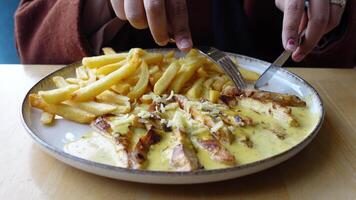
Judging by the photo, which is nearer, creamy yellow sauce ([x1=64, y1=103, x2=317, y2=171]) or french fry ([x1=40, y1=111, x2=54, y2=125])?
creamy yellow sauce ([x1=64, y1=103, x2=317, y2=171])

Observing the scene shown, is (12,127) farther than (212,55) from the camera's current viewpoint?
No

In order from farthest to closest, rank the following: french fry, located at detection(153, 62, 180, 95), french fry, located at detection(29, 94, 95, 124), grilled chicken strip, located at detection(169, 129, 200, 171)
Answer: french fry, located at detection(153, 62, 180, 95)
french fry, located at detection(29, 94, 95, 124)
grilled chicken strip, located at detection(169, 129, 200, 171)

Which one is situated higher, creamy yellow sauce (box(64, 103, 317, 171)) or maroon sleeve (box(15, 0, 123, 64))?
creamy yellow sauce (box(64, 103, 317, 171))

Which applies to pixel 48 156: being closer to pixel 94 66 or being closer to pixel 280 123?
pixel 94 66

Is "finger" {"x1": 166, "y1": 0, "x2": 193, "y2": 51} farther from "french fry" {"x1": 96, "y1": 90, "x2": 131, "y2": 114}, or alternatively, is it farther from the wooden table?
the wooden table

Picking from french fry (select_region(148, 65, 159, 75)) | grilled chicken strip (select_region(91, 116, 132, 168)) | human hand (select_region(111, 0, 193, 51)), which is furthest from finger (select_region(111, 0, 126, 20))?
grilled chicken strip (select_region(91, 116, 132, 168))

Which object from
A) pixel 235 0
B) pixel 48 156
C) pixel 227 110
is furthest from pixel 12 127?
pixel 235 0

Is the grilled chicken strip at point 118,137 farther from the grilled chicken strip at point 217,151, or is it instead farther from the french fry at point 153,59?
the french fry at point 153,59
